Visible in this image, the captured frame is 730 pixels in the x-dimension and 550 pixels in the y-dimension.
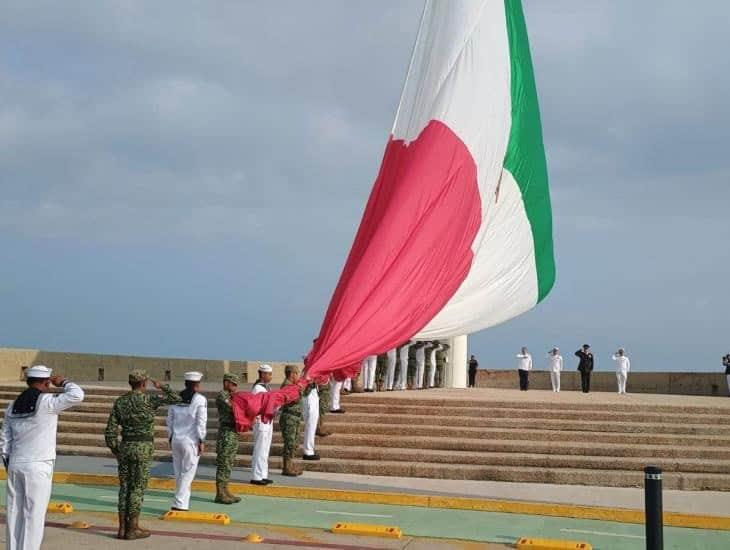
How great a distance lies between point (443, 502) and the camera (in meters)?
9.41

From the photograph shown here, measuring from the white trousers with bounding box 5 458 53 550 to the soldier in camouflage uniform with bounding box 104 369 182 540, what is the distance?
1.32 m

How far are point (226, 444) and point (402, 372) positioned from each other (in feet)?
30.8

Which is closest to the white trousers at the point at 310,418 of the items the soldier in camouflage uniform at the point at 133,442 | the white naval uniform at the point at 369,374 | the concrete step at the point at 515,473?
the concrete step at the point at 515,473

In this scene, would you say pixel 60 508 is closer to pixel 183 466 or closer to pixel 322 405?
pixel 183 466

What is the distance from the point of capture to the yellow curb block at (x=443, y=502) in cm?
858

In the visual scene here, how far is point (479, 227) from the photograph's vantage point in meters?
10.8

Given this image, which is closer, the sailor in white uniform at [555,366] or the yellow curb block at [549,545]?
the yellow curb block at [549,545]

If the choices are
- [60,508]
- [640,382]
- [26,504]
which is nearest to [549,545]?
[26,504]

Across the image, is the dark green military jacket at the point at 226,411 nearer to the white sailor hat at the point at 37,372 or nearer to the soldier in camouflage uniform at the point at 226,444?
the soldier in camouflage uniform at the point at 226,444

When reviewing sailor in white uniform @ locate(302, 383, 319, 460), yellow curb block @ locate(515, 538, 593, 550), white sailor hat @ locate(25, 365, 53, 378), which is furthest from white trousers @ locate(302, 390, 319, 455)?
white sailor hat @ locate(25, 365, 53, 378)

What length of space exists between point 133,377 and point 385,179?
157 inches

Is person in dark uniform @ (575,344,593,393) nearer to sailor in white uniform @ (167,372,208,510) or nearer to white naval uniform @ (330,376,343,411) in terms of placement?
white naval uniform @ (330,376,343,411)

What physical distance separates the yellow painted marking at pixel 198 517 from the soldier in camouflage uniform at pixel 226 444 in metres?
0.74

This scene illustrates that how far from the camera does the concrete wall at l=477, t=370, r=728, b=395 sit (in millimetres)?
25484
